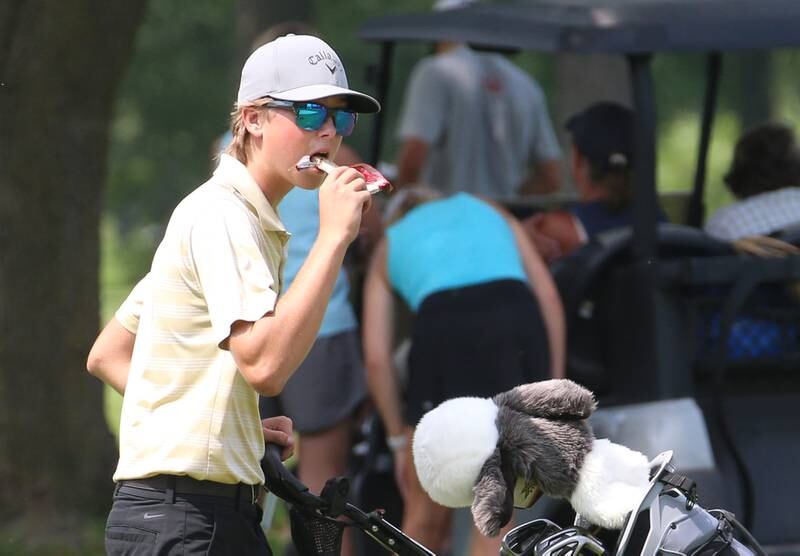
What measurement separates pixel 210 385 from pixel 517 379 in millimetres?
2382

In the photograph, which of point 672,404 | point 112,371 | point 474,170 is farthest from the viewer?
point 474,170

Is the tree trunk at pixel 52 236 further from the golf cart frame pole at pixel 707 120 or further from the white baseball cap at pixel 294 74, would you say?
the white baseball cap at pixel 294 74

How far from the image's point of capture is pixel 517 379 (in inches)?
202

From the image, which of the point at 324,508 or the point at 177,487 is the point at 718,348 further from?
the point at 177,487

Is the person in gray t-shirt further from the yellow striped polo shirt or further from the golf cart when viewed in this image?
the yellow striped polo shirt

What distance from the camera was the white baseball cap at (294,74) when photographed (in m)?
2.88

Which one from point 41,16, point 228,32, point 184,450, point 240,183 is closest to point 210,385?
point 184,450

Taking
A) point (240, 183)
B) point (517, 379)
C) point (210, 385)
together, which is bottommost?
point (517, 379)

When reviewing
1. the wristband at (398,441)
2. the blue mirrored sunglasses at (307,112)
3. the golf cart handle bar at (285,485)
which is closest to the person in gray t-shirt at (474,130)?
the wristband at (398,441)

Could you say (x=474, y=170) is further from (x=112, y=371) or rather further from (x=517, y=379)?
(x=112, y=371)

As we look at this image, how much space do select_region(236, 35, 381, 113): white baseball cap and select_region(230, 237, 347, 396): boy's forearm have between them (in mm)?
373

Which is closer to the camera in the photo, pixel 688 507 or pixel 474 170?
pixel 688 507

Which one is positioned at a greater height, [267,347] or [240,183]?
[240,183]

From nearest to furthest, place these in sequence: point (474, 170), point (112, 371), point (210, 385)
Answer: point (210, 385), point (112, 371), point (474, 170)
